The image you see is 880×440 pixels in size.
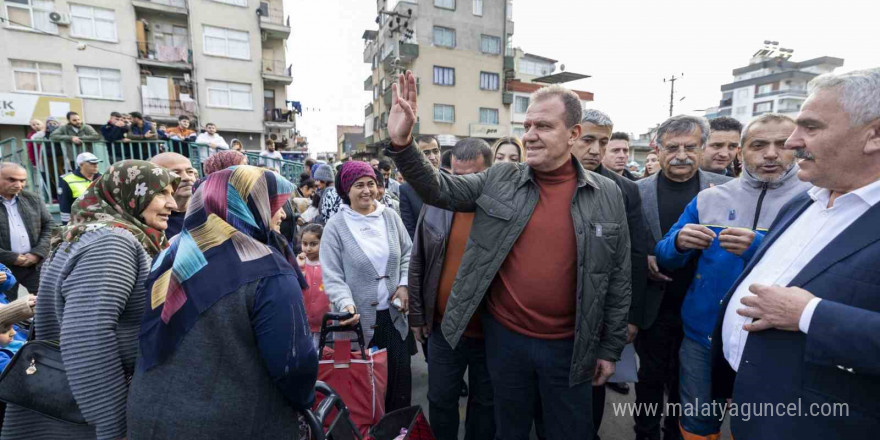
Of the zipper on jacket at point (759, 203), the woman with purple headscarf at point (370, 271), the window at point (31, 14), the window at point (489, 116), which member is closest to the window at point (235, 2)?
the window at point (31, 14)

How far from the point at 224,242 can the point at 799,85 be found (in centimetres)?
6896

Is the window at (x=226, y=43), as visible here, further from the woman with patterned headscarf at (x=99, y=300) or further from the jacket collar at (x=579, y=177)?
the jacket collar at (x=579, y=177)

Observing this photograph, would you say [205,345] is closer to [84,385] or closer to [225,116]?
[84,385]

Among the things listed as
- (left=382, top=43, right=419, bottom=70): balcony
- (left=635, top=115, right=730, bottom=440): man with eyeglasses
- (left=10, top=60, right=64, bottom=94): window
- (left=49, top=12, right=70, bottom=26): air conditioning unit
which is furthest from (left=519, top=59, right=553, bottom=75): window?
(left=635, top=115, right=730, bottom=440): man with eyeglasses

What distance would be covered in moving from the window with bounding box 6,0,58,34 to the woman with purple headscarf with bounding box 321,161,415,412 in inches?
1030

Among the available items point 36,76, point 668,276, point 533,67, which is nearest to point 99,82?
point 36,76

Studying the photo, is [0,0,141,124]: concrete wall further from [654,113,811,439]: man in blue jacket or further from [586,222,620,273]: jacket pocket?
[654,113,811,439]: man in blue jacket

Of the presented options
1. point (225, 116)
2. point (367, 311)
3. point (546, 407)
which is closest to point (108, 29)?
point (225, 116)

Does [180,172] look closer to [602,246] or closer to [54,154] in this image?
[602,246]

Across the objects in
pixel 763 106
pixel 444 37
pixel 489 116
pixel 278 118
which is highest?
pixel 444 37

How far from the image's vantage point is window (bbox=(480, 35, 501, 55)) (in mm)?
29984

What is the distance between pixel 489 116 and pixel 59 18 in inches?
1002

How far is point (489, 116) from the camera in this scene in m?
30.0

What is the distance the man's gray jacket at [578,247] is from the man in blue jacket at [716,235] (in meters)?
0.48
